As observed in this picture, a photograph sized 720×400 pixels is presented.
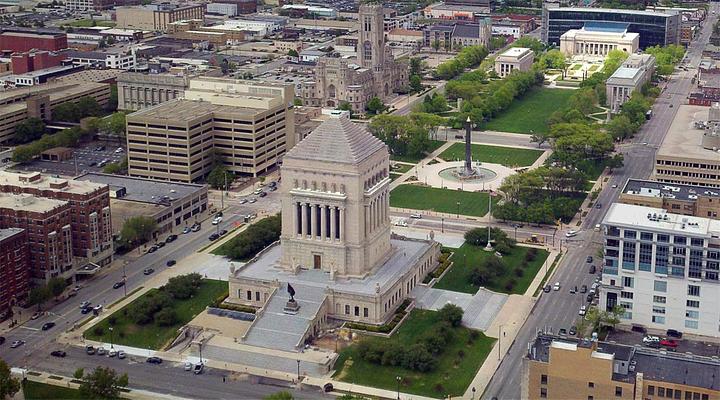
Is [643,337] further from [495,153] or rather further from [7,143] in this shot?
[7,143]

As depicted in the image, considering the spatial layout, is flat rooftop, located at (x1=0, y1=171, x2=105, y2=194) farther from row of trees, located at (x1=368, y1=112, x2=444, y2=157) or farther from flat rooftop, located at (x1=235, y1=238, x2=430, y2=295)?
row of trees, located at (x1=368, y1=112, x2=444, y2=157)

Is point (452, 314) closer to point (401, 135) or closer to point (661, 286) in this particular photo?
point (661, 286)

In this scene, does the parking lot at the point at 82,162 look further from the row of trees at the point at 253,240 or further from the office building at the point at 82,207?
the row of trees at the point at 253,240

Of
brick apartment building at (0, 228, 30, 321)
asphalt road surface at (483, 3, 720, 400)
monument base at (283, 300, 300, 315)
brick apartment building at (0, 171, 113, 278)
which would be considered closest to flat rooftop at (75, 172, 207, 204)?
brick apartment building at (0, 171, 113, 278)

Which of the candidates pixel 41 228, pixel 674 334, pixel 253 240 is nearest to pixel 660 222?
pixel 674 334

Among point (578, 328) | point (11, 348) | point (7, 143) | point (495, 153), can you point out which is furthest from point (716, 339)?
A: point (7, 143)

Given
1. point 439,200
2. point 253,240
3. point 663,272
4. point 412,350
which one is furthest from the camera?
point 439,200
